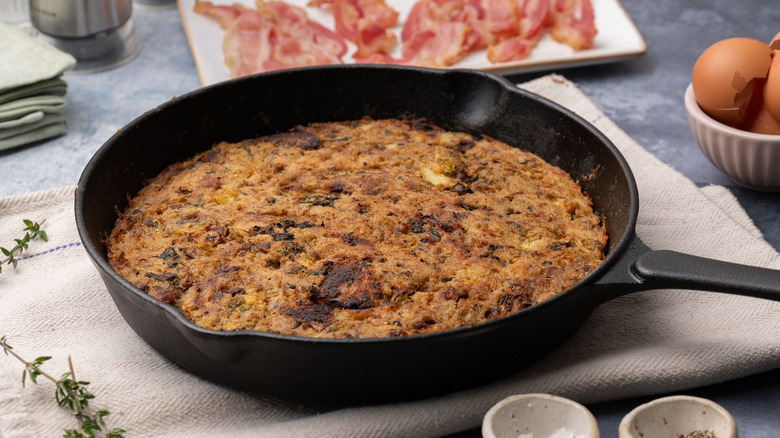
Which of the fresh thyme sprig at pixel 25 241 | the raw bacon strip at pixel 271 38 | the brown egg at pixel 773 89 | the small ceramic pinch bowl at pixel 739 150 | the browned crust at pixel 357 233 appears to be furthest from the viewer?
the raw bacon strip at pixel 271 38

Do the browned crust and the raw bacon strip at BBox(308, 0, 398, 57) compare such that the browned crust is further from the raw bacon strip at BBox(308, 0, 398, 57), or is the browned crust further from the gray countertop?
the raw bacon strip at BBox(308, 0, 398, 57)

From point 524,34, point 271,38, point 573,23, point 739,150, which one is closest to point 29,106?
point 271,38

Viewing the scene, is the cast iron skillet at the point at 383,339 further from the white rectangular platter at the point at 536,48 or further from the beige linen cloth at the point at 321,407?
the white rectangular platter at the point at 536,48

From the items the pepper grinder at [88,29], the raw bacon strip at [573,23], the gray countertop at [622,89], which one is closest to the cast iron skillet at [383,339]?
the gray countertop at [622,89]

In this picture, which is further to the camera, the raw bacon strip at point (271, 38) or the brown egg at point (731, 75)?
the raw bacon strip at point (271, 38)

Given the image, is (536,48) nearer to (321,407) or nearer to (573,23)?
(573,23)

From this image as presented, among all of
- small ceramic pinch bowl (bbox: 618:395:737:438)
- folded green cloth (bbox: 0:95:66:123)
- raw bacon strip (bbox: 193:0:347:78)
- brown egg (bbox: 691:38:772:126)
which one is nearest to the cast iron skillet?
small ceramic pinch bowl (bbox: 618:395:737:438)

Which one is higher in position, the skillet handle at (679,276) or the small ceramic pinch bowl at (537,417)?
the skillet handle at (679,276)
